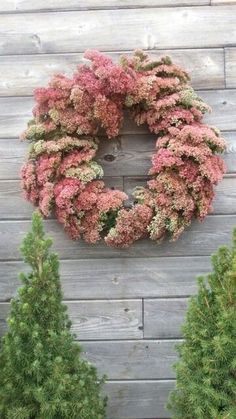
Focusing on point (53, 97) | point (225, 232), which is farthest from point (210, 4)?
point (225, 232)

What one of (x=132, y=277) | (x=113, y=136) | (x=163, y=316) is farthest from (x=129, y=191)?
(x=163, y=316)

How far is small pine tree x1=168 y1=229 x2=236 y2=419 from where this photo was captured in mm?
1745

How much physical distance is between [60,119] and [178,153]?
1.58 ft

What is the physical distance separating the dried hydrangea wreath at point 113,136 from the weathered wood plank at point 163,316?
30cm

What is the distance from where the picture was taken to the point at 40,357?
71.5 inches

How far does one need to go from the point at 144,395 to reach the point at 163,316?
0.34m

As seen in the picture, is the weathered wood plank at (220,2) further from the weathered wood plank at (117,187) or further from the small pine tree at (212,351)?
the small pine tree at (212,351)

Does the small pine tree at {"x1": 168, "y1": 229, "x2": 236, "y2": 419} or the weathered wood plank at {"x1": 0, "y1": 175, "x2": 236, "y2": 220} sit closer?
the small pine tree at {"x1": 168, "y1": 229, "x2": 236, "y2": 419}

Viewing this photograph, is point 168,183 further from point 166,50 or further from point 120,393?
point 120,393

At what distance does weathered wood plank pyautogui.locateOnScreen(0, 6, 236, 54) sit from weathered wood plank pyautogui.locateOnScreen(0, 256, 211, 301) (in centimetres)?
91

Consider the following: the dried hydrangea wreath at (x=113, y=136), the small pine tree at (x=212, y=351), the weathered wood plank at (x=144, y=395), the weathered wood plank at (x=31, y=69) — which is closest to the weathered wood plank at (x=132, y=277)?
the dried hydrangea wreath at (x=113, y=136)

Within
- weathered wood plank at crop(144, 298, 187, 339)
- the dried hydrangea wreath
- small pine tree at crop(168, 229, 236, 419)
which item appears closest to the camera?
small pine tree at crop(168, 229, 236, 419)

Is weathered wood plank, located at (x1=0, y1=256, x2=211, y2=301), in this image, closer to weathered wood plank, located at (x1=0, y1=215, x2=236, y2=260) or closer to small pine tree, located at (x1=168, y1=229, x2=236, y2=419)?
weathered wood plank, located at (x1=0, y1=215, x2=236, y2=260)

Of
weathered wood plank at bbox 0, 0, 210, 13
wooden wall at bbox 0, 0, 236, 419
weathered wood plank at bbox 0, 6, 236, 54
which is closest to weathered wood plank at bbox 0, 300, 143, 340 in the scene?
wooden wall at bbox 0, 0, 236, 419
